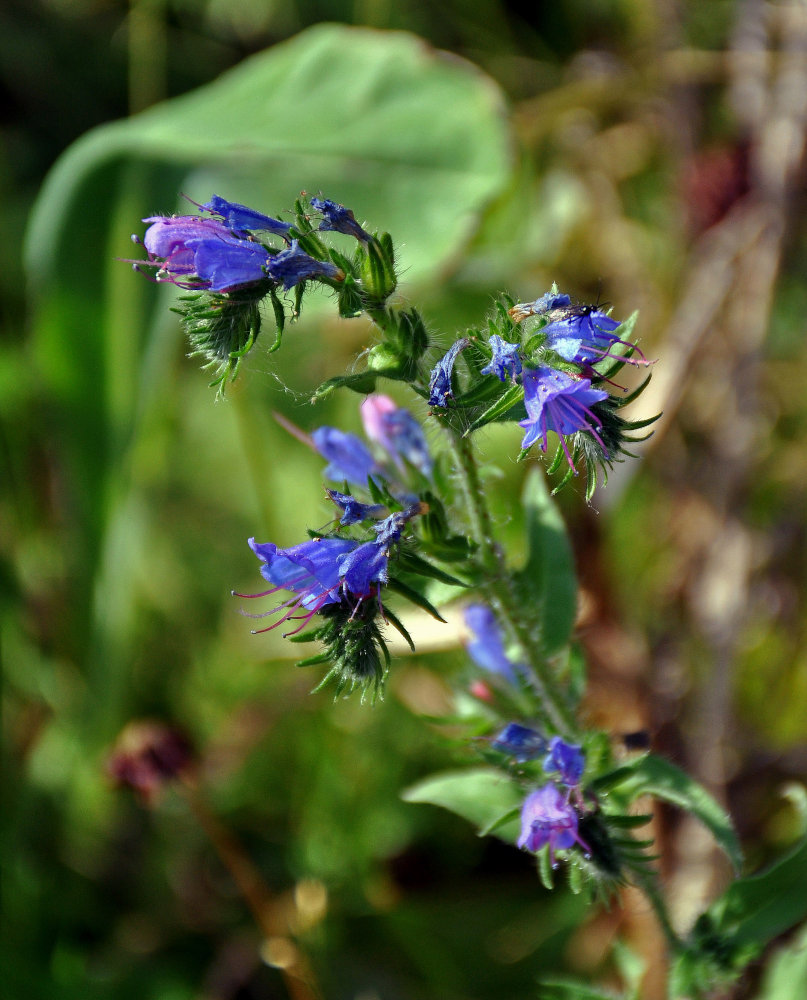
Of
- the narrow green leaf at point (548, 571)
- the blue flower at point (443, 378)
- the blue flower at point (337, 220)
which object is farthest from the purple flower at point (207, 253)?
the narrow green leaf at point (548, 571)

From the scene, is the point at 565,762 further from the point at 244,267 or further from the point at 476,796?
the point at 244,267

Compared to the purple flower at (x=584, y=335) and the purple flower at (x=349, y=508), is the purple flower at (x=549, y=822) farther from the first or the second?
the purple flower at (x=584, y=335)

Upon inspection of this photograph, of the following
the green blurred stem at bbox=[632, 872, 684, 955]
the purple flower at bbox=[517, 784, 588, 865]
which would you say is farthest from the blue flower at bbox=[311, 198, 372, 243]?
the green blurred stem at bbox=[632, 872, 684, 955]

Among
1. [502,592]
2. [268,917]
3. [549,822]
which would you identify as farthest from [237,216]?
[268,917]

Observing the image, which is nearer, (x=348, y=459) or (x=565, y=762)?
(x=565, y=762)

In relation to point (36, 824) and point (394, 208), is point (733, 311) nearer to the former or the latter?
point (394, 208)
